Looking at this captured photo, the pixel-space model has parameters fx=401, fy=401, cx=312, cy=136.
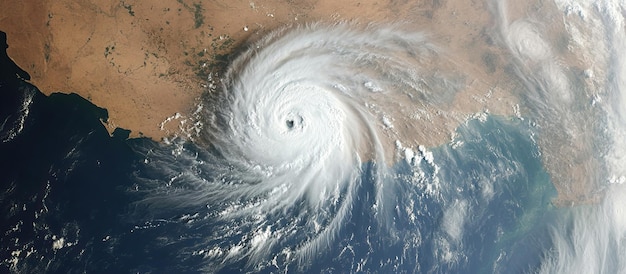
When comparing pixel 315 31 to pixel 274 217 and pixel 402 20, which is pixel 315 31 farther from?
pixel 274 217

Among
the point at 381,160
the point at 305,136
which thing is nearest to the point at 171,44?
the point at 305,136

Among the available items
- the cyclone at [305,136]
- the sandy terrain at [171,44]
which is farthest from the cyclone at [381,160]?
the sandy terrain at [171,44]

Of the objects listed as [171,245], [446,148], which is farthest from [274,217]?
[446,148]

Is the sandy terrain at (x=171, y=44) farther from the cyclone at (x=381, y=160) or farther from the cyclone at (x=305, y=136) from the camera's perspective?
the cyclone at (x=305, y=136)

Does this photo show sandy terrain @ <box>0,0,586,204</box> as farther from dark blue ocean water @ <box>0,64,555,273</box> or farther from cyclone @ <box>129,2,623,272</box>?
dark blue ocean water @ <box>0,64,555,273</box>

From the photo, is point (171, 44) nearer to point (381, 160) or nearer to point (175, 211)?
point (175, 211)

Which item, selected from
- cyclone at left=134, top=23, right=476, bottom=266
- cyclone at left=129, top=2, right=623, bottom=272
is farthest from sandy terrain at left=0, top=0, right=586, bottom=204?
cyclone at left=134, top=23, right=476, bottom=266

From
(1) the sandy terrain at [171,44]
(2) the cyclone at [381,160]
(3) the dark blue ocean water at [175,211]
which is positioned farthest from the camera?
(2) the cyclone at [381,160]
